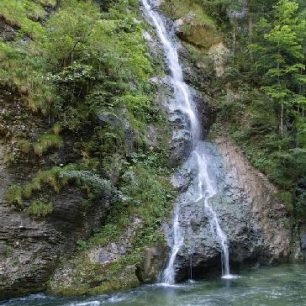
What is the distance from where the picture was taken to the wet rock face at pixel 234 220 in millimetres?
11562

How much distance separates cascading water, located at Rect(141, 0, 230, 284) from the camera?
11557 mm

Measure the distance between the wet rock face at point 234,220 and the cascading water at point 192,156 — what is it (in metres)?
0.16

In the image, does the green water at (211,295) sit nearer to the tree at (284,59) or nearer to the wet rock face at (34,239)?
the wet rock face at (34,239)

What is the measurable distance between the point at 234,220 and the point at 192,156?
3.04 m

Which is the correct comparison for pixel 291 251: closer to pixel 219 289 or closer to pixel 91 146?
pixel 219 289

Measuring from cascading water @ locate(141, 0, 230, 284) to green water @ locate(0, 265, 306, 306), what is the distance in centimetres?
77

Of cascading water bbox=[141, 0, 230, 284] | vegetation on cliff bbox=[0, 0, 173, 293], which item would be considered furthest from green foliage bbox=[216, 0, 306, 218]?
vegetation on cliff bbox=[0, 0, 173, 293]

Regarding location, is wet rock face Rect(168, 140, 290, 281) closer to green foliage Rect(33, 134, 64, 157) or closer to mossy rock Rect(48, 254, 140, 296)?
mossy rock Rect(48, 254, 140, 296)

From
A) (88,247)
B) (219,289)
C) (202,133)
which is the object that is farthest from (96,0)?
(219,289)

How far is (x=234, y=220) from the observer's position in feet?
42.8

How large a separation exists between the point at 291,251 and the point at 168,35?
10.9 m

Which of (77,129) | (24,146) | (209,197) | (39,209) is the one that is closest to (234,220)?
(209,197)

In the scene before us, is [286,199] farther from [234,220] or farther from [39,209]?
[39,209]

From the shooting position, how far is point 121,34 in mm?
16250
